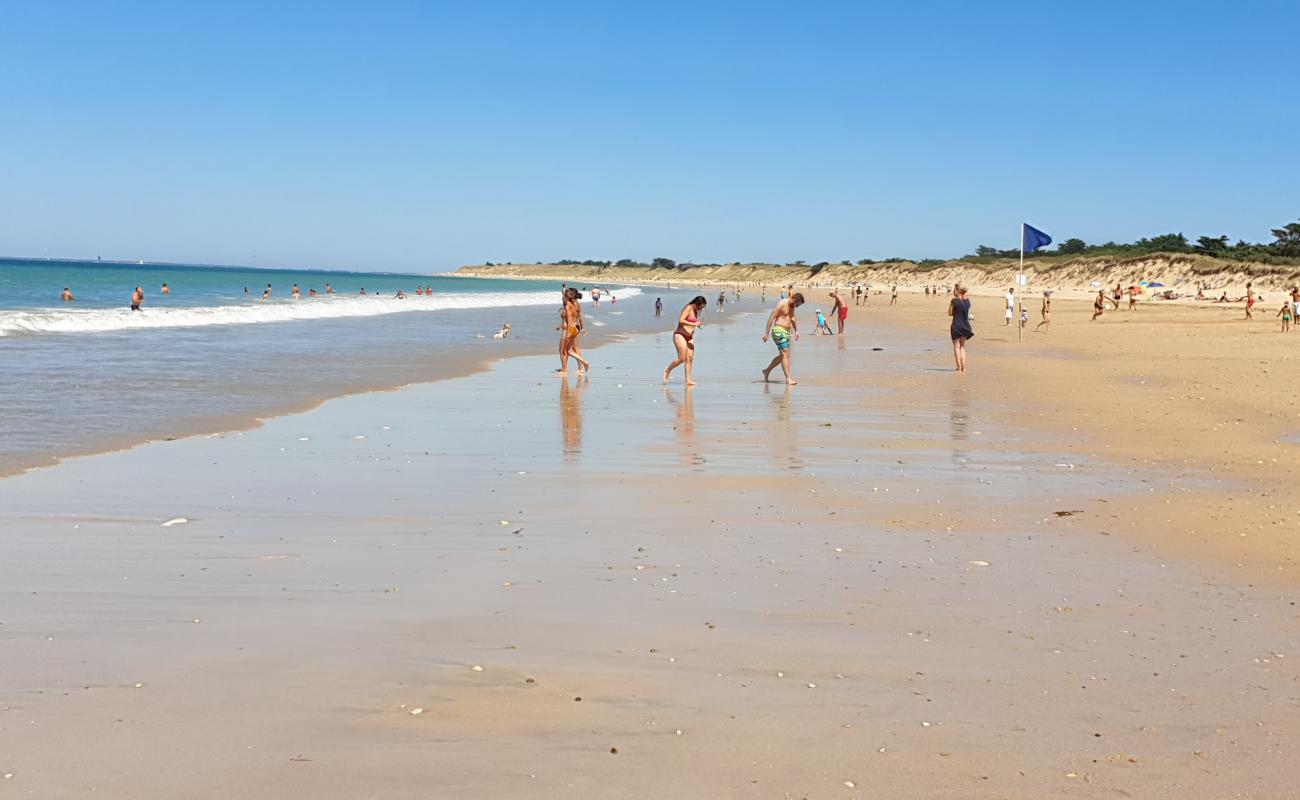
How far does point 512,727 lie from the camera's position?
4012mm

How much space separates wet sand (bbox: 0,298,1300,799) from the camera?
3.72m

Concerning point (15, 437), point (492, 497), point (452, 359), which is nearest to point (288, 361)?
point (452, 359)

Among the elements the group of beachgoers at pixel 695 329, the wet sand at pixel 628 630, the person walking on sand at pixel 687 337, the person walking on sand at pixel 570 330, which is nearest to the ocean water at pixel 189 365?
the wet sand at pixel 628 630

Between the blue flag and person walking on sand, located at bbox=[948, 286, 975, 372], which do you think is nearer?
person walking on sand, located at bbox=[948, 286, 975, 372]

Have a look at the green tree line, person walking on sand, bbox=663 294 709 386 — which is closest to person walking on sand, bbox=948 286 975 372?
person walking on sand, bbox=663 294 709 386

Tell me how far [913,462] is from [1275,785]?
6.69 metres

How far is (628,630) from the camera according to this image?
5148 millimetres

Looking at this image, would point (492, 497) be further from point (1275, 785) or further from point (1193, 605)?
point (1275, 785)

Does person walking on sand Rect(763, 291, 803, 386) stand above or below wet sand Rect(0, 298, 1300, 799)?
above

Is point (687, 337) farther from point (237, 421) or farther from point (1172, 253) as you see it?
point (1172, 253)

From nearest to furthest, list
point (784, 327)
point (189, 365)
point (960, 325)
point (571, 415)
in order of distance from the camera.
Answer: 1. point (571, 415)
2. point (784, 327)
3. point (189, 365)
4. point (960, 325)

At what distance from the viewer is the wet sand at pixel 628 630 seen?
372cm

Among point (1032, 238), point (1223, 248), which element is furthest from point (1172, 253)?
point (1032, 238)

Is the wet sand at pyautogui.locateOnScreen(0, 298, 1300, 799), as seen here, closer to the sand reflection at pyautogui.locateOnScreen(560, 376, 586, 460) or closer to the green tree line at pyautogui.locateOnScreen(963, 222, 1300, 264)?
the sand reflection at pyautogui.locateOnScreen(560, 376, 586, 460)
